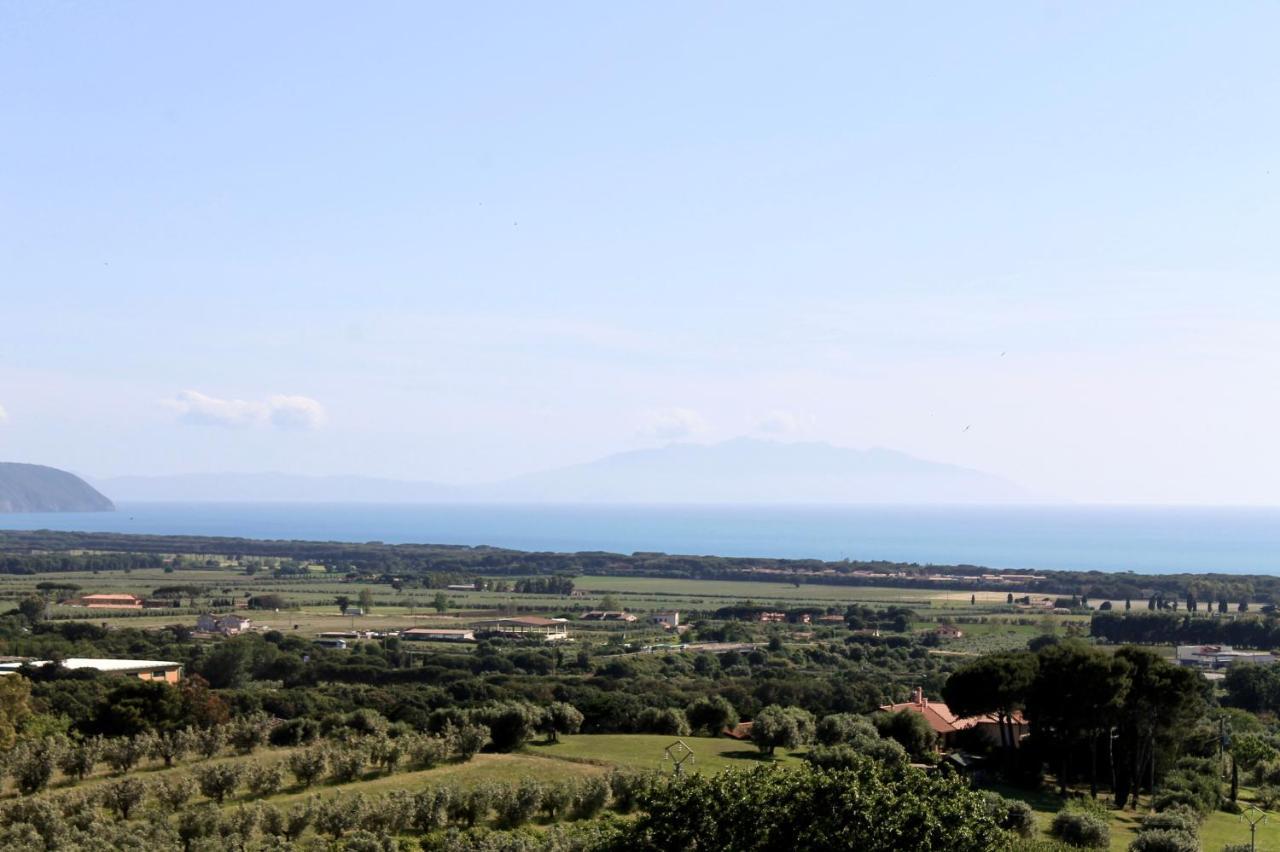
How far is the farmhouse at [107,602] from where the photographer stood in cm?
9162

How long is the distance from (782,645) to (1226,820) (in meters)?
44.4

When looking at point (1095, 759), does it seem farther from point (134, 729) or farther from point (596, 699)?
point (134, 729)

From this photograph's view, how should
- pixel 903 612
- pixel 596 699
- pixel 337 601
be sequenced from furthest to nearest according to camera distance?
pixel 337 601 < pixel 903 612 < pixel 596 699

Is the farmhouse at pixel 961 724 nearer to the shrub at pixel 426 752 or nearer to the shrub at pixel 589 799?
the shrub at pixel 589 799

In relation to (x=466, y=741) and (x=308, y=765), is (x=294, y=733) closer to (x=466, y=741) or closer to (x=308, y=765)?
(x=466, y=741)

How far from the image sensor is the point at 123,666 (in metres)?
53.3

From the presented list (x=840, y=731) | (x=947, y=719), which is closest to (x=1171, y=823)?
(x=840, y=731)

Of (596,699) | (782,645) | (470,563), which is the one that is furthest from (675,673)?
(470,563)

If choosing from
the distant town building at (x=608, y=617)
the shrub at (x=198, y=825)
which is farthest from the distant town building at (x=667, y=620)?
the shrub at (x=198, y=825)

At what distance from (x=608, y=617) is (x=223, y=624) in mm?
26693

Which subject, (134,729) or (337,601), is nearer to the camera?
(134,729)

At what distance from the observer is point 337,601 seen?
102750mm

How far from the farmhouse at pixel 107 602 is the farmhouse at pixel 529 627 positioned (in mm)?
26235

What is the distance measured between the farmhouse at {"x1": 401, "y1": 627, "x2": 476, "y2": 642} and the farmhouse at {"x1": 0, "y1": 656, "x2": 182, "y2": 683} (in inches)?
823
